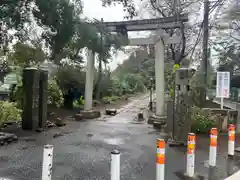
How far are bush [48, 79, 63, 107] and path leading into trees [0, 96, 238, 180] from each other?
4.64 meters

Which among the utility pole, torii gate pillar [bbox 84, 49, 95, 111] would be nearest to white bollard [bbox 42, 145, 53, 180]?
torii gate pillar [bbox 84, 49, 95, 111]

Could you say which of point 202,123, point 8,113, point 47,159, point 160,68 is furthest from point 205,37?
point 47,159

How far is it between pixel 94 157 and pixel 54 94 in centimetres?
799

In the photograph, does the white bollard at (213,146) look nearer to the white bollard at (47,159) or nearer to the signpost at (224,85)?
the white bollard at (47,159)

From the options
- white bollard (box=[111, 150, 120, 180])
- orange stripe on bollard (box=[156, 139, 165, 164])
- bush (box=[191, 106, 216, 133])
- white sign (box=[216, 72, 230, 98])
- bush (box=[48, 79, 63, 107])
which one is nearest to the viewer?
white bollard (box=[111, 150, 120, 180])

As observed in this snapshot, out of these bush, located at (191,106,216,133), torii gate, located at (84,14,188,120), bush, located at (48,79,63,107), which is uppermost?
torii gate, located at (84,14,188,120)

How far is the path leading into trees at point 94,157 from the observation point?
439 cm

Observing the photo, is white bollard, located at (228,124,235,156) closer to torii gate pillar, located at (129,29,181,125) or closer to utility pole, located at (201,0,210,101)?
torii gate pillar, located at (129,29,181,125)

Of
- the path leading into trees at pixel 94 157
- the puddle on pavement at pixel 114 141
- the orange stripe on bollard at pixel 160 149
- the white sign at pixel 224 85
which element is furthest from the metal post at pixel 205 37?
the orange stripe on bollard at pixel 160 149

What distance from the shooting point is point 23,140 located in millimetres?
6988

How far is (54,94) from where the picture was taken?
12672 millimetres

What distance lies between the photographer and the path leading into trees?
14.4 feet

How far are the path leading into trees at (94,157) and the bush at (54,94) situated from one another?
15.2 ft

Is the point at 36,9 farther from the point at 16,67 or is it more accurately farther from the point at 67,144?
the point at 16,67
